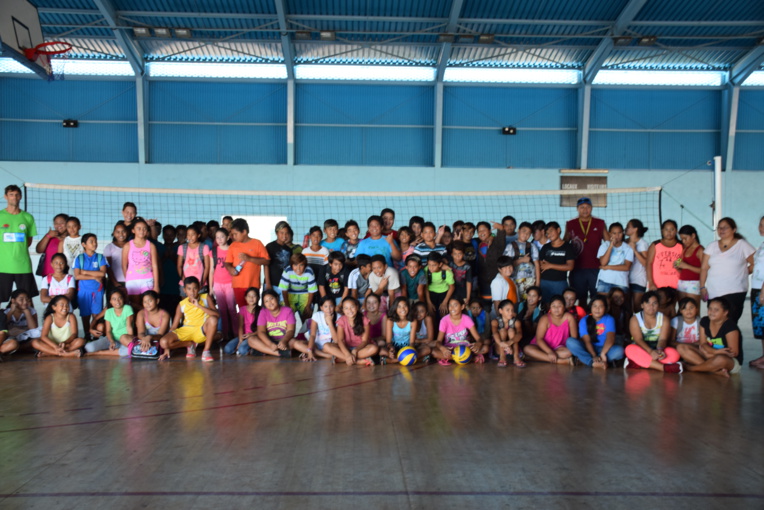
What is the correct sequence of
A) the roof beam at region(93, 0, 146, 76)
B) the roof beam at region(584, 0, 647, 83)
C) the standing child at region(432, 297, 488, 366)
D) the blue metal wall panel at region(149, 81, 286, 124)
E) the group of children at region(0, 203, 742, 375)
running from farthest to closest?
the blue metal wall panel at region(149, 81, 286, 124) < the roof beam at region(584, 0, 647, 83) < the roof beam at region(93, 0, 146, 76) < the standing child at region(432, 297, 488, 366) < the group of children at region(0, 203, 742, 375)

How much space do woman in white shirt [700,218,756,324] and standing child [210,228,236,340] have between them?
5.54 metres

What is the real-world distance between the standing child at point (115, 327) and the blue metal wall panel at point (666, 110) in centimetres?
1358

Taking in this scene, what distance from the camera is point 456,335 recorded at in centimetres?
666

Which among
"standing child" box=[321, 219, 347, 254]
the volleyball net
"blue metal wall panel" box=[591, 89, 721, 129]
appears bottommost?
"standing child" box=[321, 219, 347, 254]

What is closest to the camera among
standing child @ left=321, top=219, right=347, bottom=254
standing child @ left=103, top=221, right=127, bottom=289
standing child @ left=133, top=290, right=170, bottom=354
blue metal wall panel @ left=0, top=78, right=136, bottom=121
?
standing child @ left=133, top=290, right=170, bottom=354

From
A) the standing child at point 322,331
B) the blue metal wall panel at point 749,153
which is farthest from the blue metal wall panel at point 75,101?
the blue metal wall panel at point 749,153

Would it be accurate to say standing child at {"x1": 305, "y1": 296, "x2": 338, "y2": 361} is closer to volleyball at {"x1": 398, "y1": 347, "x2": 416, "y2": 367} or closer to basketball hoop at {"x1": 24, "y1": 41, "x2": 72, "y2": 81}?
volleyball at {"x1": 398, "y1": 347, "x2": 416, "y2": 367}

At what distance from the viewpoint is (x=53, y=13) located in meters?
14.1

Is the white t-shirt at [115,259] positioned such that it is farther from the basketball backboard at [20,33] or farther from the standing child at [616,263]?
the standing child at [616,263]

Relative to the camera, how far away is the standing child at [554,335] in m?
6.50

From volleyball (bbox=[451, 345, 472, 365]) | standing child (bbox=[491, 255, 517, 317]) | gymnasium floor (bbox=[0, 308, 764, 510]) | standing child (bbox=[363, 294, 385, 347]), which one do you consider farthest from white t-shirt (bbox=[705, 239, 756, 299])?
standing child (bbox=[363, 294, 385, 347])

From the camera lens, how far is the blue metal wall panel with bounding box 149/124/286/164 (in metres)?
15.9

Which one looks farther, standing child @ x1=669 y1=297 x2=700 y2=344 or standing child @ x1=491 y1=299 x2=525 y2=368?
standing child @ x1=491 y1=299 x2=525 y2=368

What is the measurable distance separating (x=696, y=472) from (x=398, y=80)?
1412 cm
